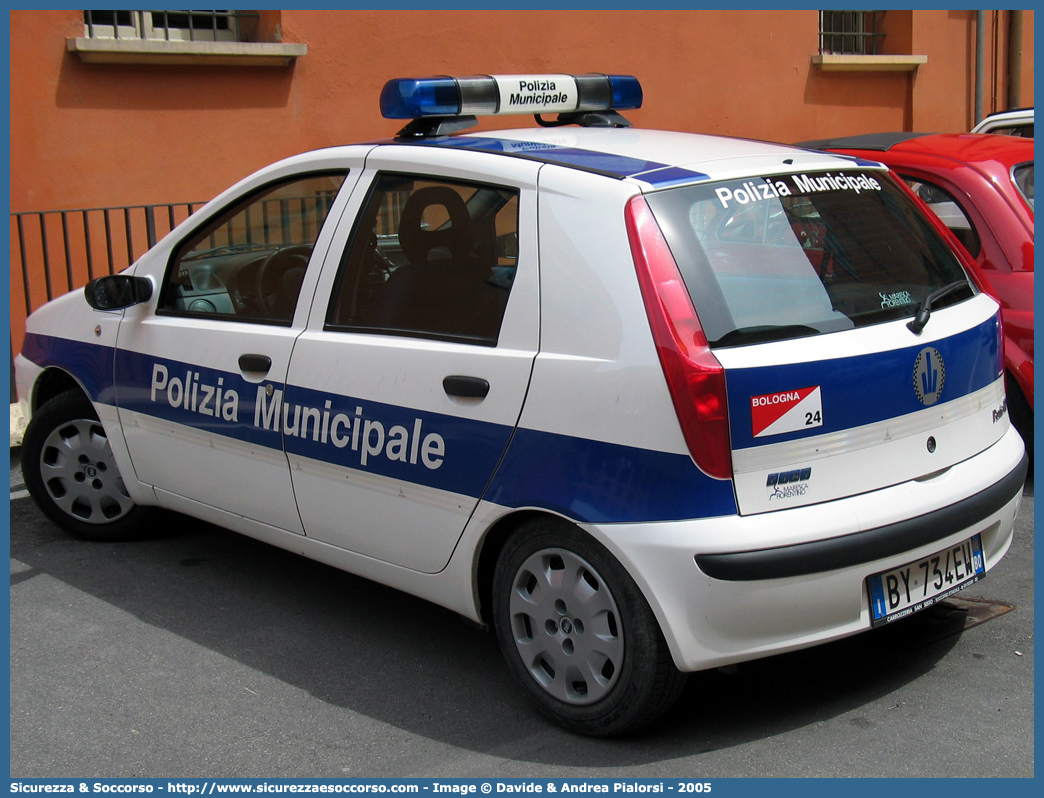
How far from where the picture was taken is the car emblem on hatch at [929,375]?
128 inches

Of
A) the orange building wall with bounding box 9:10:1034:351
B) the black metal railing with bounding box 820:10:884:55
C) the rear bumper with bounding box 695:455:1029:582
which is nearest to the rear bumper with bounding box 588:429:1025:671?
the rear bumper with bounding box 695:455:1029:582

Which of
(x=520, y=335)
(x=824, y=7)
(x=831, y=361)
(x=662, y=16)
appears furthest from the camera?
(x=824, y=7)

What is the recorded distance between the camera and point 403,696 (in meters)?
3.63

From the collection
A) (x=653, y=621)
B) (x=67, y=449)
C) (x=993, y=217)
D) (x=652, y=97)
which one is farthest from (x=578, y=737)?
(x=652, y=97)

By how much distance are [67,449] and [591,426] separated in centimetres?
288

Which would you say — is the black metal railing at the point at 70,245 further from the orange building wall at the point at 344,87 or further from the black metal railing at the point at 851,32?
the black metal railing at the point at 851,32

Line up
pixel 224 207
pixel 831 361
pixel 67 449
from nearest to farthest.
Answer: pixel 831 361
pixel 224 207
pixel 67 449

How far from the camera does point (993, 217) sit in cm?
520

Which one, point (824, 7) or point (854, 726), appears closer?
point (854, 726)

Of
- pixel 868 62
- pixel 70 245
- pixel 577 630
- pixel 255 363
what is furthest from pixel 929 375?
pixel 868 62

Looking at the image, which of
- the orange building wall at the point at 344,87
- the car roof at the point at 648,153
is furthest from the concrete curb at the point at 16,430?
the car roof at the point at 648,153

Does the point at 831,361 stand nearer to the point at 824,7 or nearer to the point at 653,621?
the point at 653,621

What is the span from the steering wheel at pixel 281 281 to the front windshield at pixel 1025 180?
10.7ft

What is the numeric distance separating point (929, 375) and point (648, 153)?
3.39 ft
